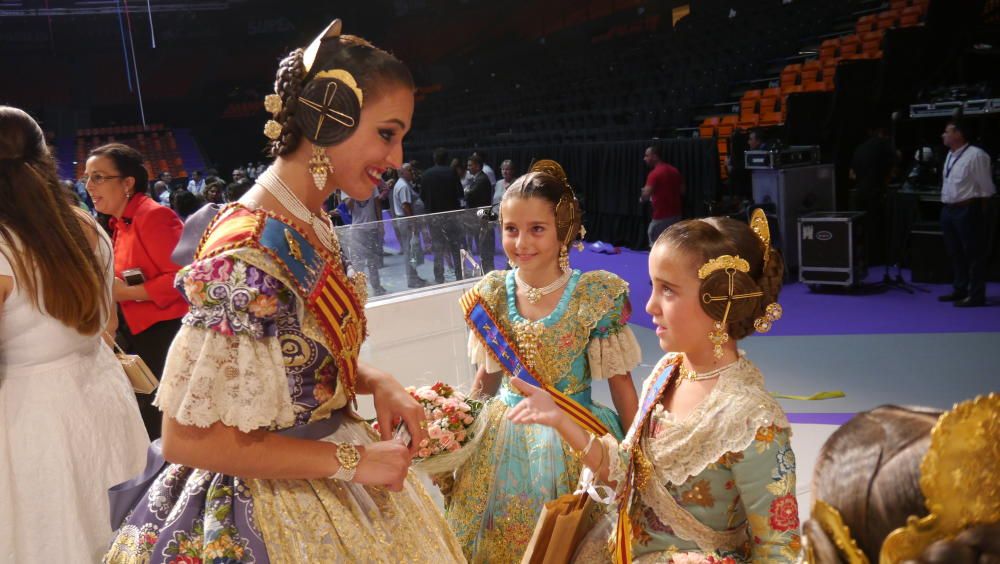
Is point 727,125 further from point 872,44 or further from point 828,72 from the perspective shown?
point 872,44

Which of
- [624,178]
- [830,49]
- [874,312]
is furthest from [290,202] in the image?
[830,49]

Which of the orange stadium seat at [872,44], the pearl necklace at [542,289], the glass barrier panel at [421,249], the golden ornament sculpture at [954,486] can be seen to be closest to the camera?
the golden ornament sculpture at [954,486]

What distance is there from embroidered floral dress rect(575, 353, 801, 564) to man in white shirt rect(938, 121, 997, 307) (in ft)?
19.3

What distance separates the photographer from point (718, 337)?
1.74m

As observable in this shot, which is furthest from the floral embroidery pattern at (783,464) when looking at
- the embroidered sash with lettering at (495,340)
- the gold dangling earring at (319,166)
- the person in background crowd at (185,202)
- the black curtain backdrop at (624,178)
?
the black curtain backdrop at (624,178)

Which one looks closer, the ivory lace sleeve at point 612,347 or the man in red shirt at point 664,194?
the ivory lace sleeve at point 612,347

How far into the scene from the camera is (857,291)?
301 inches

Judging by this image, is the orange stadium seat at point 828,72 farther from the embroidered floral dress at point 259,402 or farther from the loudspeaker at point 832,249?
the embroidered floral dress at point 259,402

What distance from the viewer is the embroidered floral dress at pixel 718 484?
5.20 feet

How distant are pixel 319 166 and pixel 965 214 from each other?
22.2ft

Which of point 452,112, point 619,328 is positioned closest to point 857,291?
point 619,328

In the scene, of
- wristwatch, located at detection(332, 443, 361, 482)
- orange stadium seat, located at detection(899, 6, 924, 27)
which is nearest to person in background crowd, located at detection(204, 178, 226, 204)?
wristwatch, located at detection(332, 443, 361, 482)

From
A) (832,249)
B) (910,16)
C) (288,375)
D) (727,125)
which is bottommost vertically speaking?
(832,249)

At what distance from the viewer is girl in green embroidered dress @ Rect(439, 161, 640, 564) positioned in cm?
240
